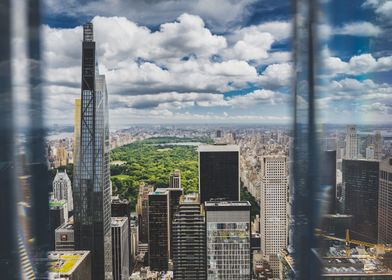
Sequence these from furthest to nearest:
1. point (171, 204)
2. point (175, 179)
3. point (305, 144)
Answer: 1. point (171, 204)
2. point (175, 179)
3. point (305, 144)

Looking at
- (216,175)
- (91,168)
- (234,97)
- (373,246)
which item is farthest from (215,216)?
(373,246)

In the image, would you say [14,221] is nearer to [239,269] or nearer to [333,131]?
[333,131]

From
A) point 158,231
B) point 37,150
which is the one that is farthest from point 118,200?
point 37,150

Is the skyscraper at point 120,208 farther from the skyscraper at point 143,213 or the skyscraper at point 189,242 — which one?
the skyscraper at point 189,242

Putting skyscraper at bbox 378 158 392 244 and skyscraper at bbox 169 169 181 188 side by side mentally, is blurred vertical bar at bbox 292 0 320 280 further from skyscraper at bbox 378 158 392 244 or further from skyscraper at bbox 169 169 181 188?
skyscraper at bbox 169 169 181 188

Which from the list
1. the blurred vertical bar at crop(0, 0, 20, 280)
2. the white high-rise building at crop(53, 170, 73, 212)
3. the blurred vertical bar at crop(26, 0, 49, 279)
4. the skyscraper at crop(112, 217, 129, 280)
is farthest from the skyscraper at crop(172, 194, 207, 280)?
the blurred vertical bar at crop(0, 0, 20, 280)

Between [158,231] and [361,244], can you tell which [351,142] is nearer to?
[361,244]

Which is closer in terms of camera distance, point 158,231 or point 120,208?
point 120,208
